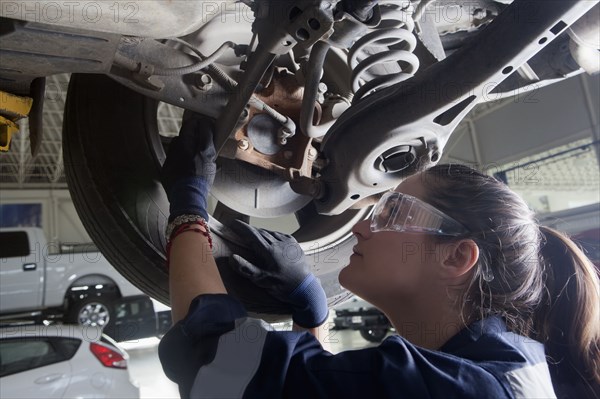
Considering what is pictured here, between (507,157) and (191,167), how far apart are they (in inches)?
357

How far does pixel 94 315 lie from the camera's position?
5672 mm

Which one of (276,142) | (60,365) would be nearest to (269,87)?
(276,142)

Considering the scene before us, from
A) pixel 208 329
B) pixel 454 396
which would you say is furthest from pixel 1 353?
pixel 454 396

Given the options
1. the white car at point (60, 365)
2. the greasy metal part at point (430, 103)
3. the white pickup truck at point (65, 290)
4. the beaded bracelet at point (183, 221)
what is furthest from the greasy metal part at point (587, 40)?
the white pickup truck at point (65, 290)

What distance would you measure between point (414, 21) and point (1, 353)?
3.16 m

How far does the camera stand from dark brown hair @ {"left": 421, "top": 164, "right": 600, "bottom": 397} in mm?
926

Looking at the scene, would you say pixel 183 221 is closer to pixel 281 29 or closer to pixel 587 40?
pixel 281 29

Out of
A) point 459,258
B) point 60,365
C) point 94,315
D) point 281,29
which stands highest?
point 281,29

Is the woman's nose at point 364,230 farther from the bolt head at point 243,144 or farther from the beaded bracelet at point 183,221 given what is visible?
the bolt head at point 243,144

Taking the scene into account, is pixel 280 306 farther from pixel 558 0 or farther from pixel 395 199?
pixel 558 0

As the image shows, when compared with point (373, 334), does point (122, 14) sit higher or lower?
higher

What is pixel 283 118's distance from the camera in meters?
1.39

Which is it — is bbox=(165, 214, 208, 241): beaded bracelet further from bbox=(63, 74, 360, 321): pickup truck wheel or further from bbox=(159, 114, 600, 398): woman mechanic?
bbox=(63, 74, 360, 321): pickup truck wheel

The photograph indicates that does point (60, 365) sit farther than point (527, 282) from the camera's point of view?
Yes
